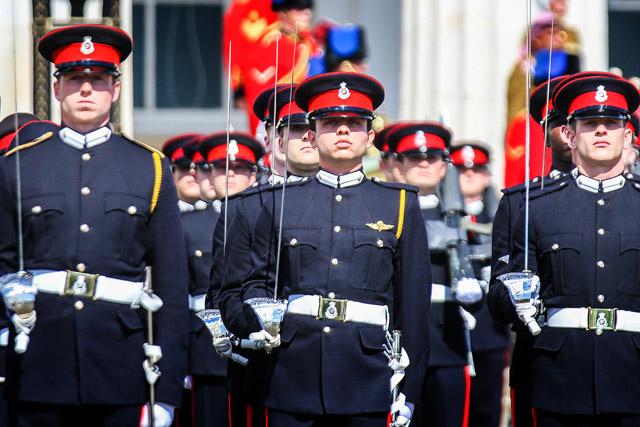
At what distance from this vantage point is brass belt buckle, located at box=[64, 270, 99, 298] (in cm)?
763

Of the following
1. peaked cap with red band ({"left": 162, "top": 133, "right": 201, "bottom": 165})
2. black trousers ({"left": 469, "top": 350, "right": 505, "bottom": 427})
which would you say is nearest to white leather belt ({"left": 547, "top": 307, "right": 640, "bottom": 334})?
black trousers ({"left": 469, "top": 350, "right": 505, "bottom": 427})

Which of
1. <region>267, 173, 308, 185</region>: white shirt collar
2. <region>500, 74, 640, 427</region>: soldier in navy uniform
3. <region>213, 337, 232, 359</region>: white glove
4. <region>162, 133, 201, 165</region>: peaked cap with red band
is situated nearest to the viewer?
<region>500, 74, 640, 427</region>: soldier in navy uniform

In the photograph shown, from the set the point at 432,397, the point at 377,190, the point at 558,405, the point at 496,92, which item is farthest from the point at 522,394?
the point at 496,92

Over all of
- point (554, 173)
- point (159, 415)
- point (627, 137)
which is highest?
point (627, 137)

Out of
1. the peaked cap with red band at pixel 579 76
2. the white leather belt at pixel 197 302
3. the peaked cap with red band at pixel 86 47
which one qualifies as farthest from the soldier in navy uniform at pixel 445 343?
the peaked cap with red band at pixel 86 47

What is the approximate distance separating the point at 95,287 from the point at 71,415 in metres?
0.48

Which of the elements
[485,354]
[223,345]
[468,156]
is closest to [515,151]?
[468,156]

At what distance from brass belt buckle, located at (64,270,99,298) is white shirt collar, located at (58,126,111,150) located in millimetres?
509

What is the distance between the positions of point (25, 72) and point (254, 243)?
210 inches

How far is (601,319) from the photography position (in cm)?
805

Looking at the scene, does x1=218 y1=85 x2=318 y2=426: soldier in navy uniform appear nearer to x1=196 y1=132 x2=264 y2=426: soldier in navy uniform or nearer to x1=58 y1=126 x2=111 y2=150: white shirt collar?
x1=196 y1=132 x2=264 y2=426: soldier in navy uniform

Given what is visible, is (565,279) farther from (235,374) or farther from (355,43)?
(355,43)

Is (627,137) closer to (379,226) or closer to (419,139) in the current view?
(379,226)

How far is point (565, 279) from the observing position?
8102 mm
